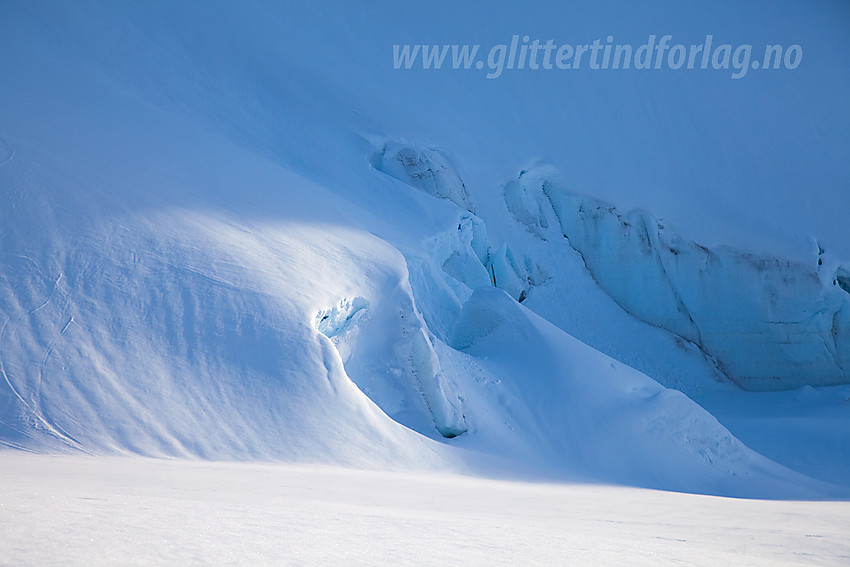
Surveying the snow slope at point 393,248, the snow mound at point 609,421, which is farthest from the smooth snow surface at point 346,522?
the snow mound at point 609,421

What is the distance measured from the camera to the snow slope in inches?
215

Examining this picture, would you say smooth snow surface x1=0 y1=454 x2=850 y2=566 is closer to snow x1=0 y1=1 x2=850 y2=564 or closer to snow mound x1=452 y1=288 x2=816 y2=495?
snow x1=0 y1=1 x2=850 y2=564

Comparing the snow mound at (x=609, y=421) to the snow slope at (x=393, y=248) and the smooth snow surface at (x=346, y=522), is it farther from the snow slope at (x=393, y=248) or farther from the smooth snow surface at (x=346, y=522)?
the smooth snow surface at (x=346, y=522)

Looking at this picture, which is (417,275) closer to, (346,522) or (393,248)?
(393,248)

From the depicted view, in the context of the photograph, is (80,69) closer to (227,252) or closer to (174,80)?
(174,80)

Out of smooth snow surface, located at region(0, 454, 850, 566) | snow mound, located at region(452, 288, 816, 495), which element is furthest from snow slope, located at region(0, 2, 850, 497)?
smooth snow surface, located at region(0, 454, 850, 566)

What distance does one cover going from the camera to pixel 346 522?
2887mm

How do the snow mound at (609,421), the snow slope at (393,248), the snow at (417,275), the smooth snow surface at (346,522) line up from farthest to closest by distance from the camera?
the snow mound at (609,421) → the snow slope at (393,248) → the snow at (417,275) → the smooth snow surface at (346,522)

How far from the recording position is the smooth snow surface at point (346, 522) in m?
2.17

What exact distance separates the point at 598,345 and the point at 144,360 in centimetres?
862

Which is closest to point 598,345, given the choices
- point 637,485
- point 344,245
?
point 637,485

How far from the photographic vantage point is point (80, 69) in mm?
9172

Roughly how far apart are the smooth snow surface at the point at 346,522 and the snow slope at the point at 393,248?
1.03m

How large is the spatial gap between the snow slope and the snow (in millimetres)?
37
